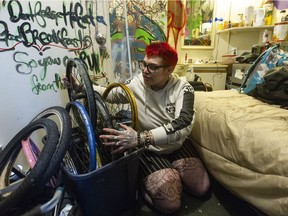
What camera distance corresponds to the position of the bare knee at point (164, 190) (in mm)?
1112

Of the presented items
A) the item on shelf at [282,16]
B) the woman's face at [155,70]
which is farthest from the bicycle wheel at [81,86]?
the item on shelf at [282,16]

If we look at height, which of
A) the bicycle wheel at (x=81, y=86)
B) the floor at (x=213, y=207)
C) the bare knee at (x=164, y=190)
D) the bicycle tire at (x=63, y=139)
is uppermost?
the bicycle wheel at (x=81, y=86)

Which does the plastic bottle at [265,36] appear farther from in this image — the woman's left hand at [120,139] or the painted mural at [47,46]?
the woman's left hand at [120,139]

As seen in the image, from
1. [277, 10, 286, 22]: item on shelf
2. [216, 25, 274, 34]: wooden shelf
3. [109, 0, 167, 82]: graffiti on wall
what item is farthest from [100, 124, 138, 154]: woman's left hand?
[216, 25, 274, 34]: wooden shelf

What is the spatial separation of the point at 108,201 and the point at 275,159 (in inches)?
30.5

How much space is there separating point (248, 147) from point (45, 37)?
1345 mm

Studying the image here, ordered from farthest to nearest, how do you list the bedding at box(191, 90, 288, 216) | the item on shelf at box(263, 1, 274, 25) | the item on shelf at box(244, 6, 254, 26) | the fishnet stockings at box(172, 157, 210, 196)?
the item on shelf at box(244, 6, 254, 26) → the item on shelf at box(263, 1, 274, 25) → the fishnet stockings at box(172, 157, 210, 196) → the bedding at box(191, 90, 288, 216)

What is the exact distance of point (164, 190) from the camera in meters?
1.13

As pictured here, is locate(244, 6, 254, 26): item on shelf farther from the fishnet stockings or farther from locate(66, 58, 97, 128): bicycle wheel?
locate(66, 58, 97, 128): bicycle wheel

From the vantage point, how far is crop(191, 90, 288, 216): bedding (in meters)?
0.83

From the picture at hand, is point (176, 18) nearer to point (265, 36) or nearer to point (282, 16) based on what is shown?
point (265, 36)

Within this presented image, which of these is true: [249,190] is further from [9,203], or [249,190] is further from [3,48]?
[3,48]

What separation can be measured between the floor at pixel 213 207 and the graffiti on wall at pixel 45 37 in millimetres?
1056

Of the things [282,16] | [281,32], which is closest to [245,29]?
[282,16]
